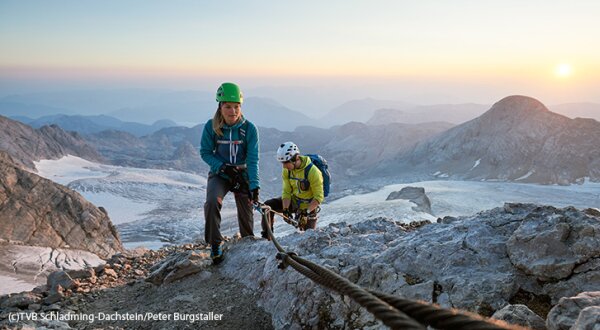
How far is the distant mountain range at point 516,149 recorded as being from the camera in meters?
73.0

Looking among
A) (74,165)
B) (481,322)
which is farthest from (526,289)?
(74,165)

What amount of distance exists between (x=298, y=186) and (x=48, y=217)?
29.0 m

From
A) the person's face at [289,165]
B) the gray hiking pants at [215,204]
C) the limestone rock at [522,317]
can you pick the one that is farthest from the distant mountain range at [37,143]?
the limestone rock at [522,317]

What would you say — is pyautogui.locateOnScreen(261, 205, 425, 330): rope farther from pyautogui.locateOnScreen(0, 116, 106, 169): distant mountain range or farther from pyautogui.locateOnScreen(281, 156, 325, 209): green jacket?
→ pyautogui.locateOnScreen(0, 116, 106, 169): distant mountain range

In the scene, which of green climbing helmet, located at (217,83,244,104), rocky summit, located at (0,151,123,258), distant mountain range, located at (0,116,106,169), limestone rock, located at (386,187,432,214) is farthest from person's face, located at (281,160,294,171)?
distant mountain range, located at (0,116,106,169)

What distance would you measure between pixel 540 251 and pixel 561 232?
291 mm

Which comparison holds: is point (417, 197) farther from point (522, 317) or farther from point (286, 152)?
point (522, 317)

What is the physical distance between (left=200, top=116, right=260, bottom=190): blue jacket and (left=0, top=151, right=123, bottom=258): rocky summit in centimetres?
2409

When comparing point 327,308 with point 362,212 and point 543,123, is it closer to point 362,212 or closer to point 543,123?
point 362,212

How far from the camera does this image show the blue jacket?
22.7 ft

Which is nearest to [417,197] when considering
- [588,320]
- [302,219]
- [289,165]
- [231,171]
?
[302,219]

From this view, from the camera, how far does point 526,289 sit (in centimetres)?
392

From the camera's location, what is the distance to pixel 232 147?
22.8ft

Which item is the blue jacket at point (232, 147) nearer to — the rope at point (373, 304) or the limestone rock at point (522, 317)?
the rope at point (373, 304)
